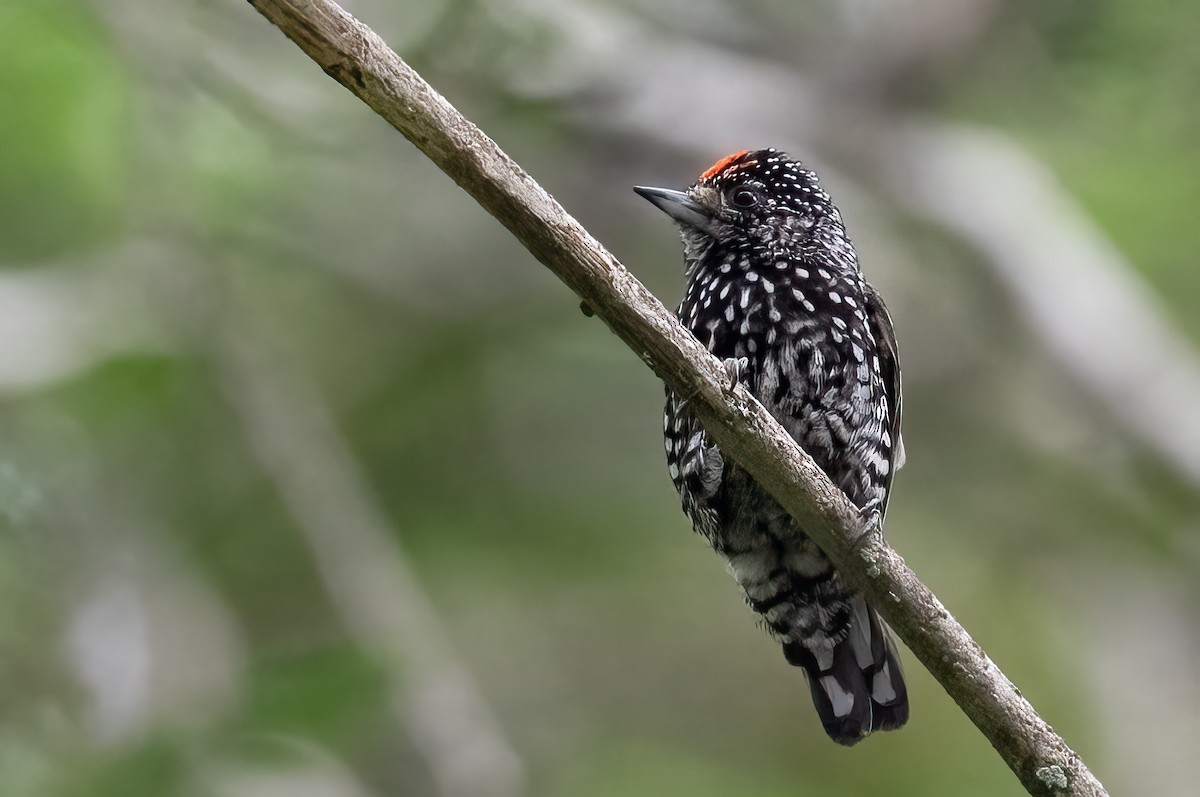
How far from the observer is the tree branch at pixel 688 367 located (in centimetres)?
289

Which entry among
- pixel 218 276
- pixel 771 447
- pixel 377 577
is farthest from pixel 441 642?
pixel 771 447

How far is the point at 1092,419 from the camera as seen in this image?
24.4 ft

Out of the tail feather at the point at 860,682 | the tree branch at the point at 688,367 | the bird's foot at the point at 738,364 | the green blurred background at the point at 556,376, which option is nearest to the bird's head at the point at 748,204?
the bird's foot at the point at 738,364

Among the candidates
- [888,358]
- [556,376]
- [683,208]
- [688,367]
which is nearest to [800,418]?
[888,358]

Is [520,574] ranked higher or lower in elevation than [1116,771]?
higher

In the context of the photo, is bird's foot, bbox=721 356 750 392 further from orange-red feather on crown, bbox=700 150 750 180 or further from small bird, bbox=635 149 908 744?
orange-red feather on crown, bbox=700 150 750 180

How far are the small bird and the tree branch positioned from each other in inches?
26.1

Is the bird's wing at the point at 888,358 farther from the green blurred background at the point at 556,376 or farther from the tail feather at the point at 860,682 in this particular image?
the green blurred background at the point at 556,376

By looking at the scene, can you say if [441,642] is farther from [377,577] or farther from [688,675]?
[688,675]

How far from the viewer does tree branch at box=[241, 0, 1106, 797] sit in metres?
2.89

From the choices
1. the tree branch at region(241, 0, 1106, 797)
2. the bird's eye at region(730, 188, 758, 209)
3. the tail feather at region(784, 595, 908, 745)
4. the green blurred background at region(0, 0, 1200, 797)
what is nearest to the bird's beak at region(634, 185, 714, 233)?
the bird's eye at region(730, 188, 758, 209)

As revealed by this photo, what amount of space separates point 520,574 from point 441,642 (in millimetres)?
628

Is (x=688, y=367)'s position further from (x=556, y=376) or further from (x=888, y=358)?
(x=556, y=376)

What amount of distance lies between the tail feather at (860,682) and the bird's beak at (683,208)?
4.14 feet
